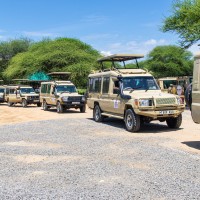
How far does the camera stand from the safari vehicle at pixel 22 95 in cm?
2980

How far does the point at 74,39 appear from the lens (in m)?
59.8

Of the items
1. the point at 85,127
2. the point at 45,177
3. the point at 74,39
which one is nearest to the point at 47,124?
the point at 85,127

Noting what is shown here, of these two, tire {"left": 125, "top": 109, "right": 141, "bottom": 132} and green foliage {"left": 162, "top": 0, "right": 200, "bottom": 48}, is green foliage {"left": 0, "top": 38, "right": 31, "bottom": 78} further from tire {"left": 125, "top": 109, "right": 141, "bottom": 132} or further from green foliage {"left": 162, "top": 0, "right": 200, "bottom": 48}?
tire {"left": 125, "top": 109, "right": 141, "bottom": 132}

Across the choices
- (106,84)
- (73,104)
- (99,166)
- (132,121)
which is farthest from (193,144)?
(73,104)

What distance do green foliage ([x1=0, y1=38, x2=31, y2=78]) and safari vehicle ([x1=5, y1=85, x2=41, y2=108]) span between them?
3345 cm

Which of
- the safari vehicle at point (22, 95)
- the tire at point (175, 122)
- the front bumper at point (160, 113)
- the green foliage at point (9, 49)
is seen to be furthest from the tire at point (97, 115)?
the green foliage at point (9, 49)

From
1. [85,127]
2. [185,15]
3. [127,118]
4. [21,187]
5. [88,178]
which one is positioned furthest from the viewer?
A: [185,15]

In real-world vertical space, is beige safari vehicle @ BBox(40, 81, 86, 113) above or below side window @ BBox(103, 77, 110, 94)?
below

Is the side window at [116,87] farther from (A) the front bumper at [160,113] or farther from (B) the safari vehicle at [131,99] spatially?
(A) the front bumper at [160,113]

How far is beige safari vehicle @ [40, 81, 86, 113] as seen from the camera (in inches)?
875

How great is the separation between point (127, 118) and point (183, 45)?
659 inches

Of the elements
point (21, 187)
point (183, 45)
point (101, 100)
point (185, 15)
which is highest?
point (185, 15)

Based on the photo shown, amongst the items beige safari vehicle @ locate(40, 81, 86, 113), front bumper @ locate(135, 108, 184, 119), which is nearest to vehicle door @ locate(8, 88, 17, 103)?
beige safari vehicle @ locate(40, 81, 86, 113)

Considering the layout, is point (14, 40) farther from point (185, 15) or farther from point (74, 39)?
point (185, 15)
